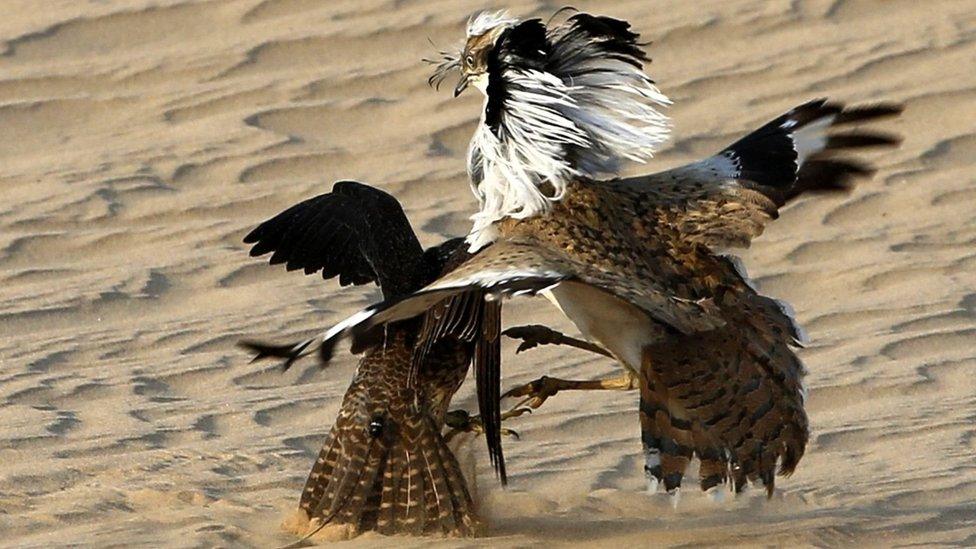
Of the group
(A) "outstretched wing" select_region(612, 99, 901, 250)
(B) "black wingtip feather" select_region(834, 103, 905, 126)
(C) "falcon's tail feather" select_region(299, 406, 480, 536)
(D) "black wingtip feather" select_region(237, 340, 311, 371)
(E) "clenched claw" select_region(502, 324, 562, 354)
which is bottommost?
(C) "falcon's tail feather" select_region(299, 406, 480, 536)

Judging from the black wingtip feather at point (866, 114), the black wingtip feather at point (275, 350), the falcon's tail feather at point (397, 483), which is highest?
the black wingtip feather at point (275, 350)

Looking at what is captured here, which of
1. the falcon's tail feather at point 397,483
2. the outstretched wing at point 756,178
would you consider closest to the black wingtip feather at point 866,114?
the outstretched wing at point 756,178

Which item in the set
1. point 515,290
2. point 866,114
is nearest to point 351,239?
point 515,290

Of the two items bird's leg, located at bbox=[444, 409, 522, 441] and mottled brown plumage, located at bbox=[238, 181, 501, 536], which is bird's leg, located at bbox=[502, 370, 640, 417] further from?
mottled brown plumage, located at bbox=[238, 181, 501, 536]

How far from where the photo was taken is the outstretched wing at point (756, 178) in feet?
19.5

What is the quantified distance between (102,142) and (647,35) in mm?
2852

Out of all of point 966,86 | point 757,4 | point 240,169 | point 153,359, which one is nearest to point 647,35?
point 757,4

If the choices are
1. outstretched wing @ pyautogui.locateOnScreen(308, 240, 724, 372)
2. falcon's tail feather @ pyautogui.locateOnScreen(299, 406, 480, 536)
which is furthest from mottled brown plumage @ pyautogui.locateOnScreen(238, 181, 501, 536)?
outstretched wing @ pyautogui.locateOnScreen(308, 240, 724, 372)

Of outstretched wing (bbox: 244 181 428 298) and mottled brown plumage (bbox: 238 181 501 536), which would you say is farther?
outstretched wing (bbox: 244 181 428 298)

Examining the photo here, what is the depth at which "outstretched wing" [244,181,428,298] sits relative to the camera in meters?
5.84

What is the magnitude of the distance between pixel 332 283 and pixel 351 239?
2.02 metres

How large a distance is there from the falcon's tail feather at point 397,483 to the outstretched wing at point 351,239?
409mm

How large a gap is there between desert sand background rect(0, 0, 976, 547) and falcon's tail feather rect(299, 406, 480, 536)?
0.09m

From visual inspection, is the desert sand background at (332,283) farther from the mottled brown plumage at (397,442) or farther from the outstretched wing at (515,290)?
the outstretched wing at (515,290)
